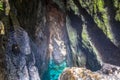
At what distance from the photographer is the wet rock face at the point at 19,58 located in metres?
5.97

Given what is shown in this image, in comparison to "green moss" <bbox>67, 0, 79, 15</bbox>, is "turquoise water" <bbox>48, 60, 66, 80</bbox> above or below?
below

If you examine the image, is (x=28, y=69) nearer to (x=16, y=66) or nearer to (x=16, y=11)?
(x=16, y=66)

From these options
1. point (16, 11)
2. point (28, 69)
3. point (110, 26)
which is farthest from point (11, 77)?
point (110, 26)

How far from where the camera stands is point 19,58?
20.7 feet

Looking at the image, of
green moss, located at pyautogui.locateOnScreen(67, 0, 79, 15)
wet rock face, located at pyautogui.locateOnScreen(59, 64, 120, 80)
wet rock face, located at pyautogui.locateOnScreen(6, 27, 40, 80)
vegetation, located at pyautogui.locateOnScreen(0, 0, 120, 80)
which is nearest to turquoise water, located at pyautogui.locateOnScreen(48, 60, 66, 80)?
vegetation, located at pyautogui.locateOnScreen(0, 0, 120, 80)

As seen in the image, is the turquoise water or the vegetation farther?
the turquoise water

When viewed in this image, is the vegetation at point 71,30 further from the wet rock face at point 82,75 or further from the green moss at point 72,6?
the wet rock face at point 82,75

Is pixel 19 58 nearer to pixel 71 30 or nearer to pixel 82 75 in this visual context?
pixel 82 75

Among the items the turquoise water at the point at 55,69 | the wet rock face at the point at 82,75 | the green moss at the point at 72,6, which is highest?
the green moss at the point at 72,6

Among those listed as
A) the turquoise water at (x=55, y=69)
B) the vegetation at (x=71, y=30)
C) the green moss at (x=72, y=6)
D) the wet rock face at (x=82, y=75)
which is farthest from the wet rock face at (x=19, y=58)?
the green moss at (x=72, y=6)

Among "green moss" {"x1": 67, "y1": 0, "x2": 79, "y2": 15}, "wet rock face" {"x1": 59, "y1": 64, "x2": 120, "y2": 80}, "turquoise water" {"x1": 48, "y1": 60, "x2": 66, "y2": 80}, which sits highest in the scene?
"green moss" {"x1": 67, "y1": 0, "x2": 79, "y2": 15}

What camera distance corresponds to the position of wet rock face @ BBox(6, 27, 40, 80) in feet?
19.6

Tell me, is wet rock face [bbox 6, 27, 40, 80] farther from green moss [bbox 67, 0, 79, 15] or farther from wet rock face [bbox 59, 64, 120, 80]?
green moss [bbox 67, 0, 79, 15]

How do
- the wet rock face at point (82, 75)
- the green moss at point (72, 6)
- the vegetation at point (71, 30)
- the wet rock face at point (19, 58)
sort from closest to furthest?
1. the wet rock face at point (82, 75)
2. the wet rock face at point (19, 58)
3. the vegetation at point (71, 30)
4. the green moss at point (72, 6)
